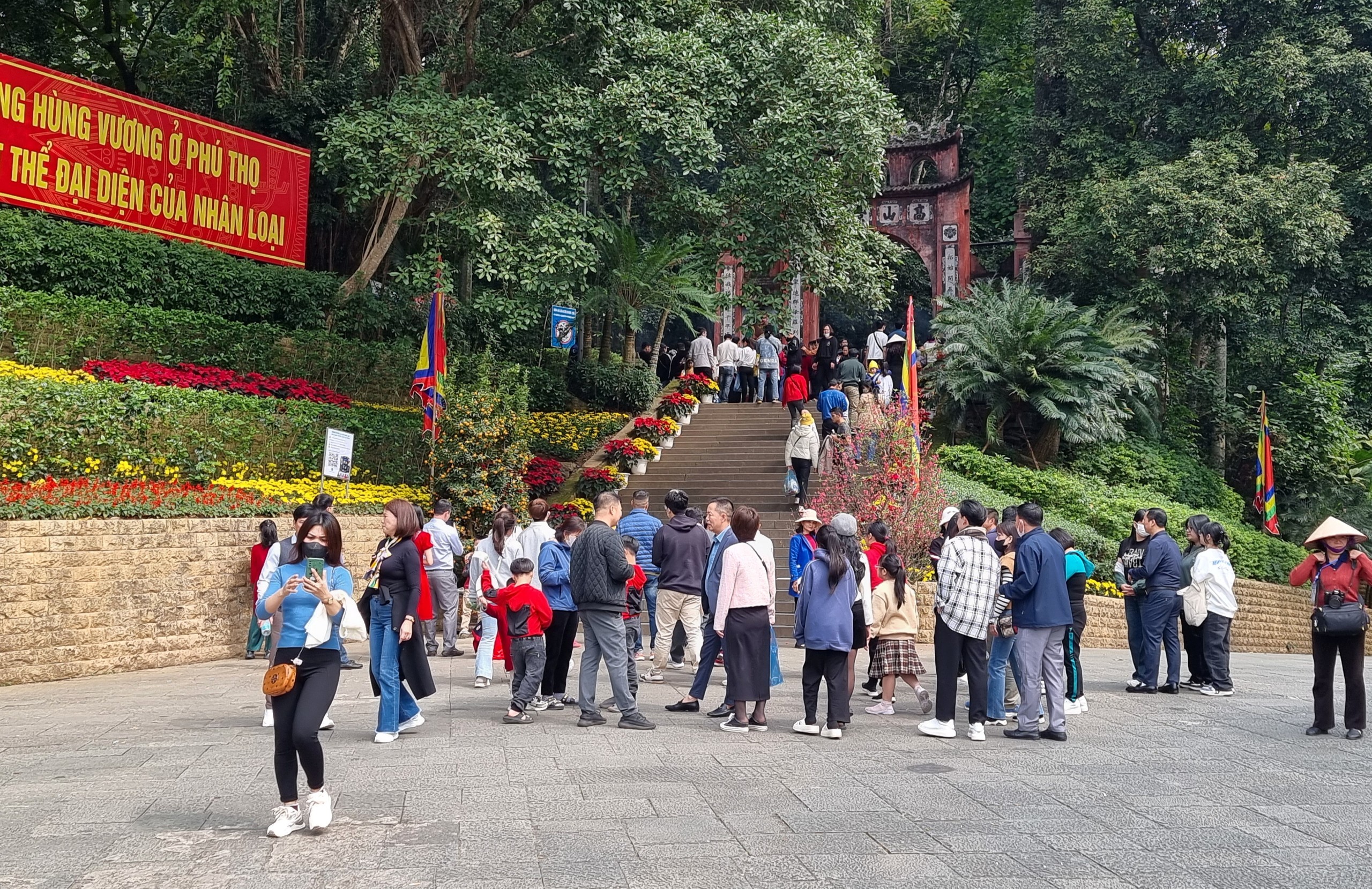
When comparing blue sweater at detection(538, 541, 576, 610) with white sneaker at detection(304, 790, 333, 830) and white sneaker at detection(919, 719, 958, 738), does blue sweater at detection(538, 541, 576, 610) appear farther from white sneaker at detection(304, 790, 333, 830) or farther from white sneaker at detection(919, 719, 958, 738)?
white sneaker at detection(304, 790, 333, 830)

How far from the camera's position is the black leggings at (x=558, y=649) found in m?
9.70

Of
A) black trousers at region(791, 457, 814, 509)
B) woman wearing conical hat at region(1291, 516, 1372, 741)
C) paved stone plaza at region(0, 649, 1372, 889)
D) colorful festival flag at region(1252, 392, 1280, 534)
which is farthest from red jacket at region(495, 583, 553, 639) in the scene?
colorful festival flag at region(1252, 392, 1280, 534)

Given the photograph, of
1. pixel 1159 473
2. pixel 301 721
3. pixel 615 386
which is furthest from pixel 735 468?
pixel 301 721

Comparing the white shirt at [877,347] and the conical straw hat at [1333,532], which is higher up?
the white shirt at [877,347]

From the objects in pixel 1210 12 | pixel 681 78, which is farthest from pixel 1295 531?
pixel 681 78

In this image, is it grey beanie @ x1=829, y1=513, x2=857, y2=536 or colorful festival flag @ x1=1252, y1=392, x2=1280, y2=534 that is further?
colorful festival flag @ x1=1252, y1=392, x2=1280, y2=534

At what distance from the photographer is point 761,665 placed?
896 centimetres

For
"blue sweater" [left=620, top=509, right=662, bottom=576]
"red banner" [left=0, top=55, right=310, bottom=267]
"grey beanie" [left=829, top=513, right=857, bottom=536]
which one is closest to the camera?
"grey beanie" [left=829, top=513, right=857, bottom=536]

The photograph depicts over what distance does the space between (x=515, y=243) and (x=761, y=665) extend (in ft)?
35.6

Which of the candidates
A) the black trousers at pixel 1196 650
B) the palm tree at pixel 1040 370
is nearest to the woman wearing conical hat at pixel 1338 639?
Answer: the black trousers at pixel 1196 650

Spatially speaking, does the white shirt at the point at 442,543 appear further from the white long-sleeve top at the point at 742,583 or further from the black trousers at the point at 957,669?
the black trousers at the point at 957,669

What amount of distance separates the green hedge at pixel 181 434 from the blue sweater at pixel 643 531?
19.7 feet

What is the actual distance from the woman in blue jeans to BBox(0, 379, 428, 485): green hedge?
251 inches

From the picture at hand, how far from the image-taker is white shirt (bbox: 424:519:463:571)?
1242 cm
